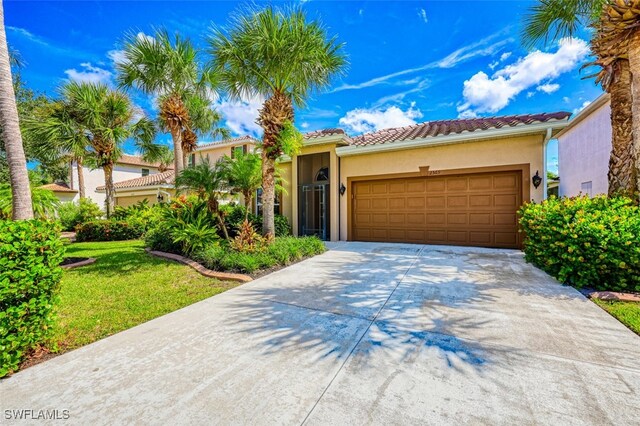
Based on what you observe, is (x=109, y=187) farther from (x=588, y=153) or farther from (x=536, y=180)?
(x=588, y=153)

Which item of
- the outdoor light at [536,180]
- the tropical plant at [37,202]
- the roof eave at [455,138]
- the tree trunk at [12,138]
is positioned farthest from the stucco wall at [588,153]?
the tropical plant at [37,202]

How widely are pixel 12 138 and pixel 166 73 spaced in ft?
24.7

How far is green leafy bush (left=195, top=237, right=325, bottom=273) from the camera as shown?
621cm

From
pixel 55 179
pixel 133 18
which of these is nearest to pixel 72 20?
pixel 133 18

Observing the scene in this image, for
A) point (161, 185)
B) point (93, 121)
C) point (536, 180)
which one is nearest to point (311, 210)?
point (536, 180)

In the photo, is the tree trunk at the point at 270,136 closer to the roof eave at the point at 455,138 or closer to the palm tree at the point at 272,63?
the palm tree at the point at 272,63

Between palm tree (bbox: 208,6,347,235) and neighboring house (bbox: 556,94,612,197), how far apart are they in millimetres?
8190

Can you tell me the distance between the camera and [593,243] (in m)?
4.49

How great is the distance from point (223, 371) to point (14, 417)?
146cm

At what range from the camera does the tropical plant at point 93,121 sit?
11.8 metres

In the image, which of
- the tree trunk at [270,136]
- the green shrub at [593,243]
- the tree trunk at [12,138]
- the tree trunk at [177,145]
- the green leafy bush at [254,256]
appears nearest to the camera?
the green shrub at [593,243]

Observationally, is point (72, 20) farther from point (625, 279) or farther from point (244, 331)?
point (625, 279)

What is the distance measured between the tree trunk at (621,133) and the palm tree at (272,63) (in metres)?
6.49

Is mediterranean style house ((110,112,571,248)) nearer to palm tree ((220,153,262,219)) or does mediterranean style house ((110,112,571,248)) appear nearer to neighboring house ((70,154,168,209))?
palm tree ((220,153,262,219))
